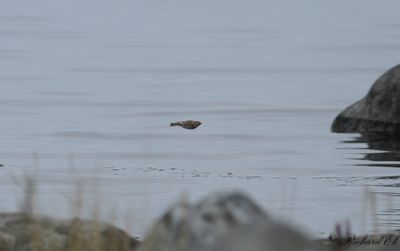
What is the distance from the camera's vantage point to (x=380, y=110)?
741 inches

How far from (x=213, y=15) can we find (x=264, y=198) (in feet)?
113

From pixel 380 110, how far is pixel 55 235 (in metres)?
10.5

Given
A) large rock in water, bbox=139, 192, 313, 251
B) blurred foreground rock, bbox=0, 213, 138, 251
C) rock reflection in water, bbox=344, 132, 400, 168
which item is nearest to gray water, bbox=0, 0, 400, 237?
rock reflection in water, bbox=344, 132, 400, 168

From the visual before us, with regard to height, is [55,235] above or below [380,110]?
below

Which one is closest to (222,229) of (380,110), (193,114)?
(380,110)

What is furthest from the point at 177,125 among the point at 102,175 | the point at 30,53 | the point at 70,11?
the point at 70,11

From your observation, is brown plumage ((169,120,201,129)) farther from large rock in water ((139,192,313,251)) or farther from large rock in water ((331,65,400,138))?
large rock in water ((139,192,313,251))

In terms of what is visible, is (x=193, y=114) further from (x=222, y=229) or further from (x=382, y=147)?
(x=222, y=229)

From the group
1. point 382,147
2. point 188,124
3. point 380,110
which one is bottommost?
point 382,147

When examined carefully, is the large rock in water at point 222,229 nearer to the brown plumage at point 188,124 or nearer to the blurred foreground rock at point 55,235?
the blurred foreground rock at point 55,235

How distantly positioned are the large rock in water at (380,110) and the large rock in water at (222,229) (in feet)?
39.6

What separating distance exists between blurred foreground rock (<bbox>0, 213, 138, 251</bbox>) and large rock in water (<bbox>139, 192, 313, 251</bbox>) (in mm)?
1441

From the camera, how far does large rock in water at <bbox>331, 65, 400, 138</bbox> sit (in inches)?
733

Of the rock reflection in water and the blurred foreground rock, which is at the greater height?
the rock reflection in water
